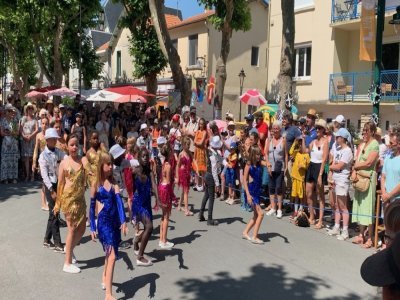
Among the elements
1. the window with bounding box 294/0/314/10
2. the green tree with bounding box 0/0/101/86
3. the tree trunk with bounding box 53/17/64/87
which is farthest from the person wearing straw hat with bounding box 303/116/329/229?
the tree trunk with bounding box 53/17/64/87

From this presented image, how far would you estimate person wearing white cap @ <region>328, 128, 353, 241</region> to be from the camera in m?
7.59

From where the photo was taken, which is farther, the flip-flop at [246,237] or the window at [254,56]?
the window at [254,56]

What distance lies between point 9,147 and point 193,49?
1934 centimetres

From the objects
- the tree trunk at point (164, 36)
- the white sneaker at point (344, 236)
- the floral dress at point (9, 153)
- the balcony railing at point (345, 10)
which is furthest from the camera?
the balcony railing at point (345, 10)

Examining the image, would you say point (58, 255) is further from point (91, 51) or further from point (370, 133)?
point (91, 51)

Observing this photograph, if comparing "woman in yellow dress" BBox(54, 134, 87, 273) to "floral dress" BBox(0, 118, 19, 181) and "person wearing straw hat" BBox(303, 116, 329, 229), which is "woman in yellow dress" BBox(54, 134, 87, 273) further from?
"floral dress" BBox(0, 118, 19, 181)

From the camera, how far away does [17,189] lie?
36.1 feet

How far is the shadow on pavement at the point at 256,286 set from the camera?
521 cm

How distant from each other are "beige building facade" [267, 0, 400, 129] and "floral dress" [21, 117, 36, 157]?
38.6 ft

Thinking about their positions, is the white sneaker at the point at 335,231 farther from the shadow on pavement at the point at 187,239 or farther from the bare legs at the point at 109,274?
the bare legs at the point at 109,274

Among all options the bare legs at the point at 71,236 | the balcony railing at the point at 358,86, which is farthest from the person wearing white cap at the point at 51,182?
the balcony railing at the point at 358,86

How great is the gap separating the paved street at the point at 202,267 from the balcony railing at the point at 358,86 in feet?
34.3

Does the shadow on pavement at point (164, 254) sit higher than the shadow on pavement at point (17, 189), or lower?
lower

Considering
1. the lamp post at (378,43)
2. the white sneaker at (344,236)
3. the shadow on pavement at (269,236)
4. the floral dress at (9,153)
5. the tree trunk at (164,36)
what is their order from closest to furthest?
1. the shadow on pavement at (269,236)
2. the white sneaker at (344,236)
3. the lamp post at (378,43)
4. the floral dress at (9,153)
5. the tree trunk at (164,36)
